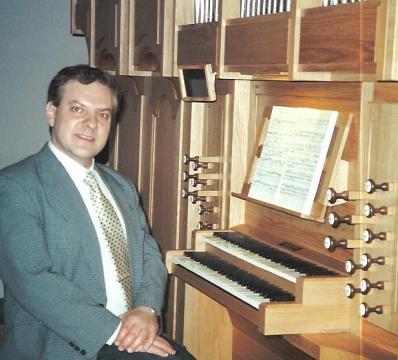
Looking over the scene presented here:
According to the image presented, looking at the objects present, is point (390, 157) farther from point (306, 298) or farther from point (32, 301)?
point (32, 301)

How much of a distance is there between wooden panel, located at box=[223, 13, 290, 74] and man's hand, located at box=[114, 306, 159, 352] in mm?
1190

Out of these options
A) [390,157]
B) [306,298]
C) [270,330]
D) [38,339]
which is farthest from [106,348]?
[390,157]

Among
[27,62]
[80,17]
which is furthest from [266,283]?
[27,62]

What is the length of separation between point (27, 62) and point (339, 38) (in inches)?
141

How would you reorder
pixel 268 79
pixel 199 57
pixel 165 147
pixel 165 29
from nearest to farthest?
pixel 268 79 < pixel 199 57 < pixel 165 29 < pixel 165 147

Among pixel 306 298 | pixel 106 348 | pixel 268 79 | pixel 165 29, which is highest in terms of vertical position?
pixel 165 29

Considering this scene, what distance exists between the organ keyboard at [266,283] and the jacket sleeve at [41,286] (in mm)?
608

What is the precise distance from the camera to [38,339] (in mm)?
2615

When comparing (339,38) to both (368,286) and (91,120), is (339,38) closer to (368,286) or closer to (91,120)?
(368,286)

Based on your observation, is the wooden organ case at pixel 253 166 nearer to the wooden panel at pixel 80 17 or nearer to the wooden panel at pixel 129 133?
the wooden panel at pixel 129 133

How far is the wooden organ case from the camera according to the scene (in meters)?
2.61

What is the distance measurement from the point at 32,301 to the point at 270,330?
2.95ft

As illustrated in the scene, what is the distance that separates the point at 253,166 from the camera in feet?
11.5

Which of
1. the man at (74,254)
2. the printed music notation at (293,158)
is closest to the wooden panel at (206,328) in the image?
the printed music notation at (293,158)
